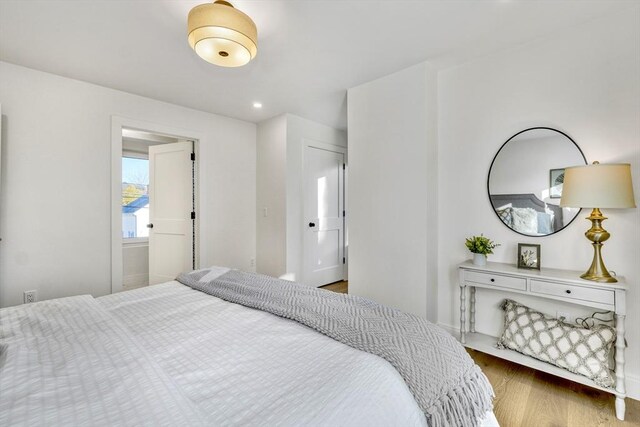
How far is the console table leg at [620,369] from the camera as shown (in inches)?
64.9

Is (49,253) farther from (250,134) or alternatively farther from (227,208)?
(250,134)

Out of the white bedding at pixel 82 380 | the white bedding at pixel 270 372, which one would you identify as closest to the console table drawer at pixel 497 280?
the white bedding at pixel 270 372

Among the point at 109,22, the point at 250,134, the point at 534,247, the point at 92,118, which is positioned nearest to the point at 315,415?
the point at 534,247

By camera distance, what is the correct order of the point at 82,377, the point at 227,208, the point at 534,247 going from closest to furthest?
1. the point at 82,377
2. the point at 534,247
3. the point at 227,208

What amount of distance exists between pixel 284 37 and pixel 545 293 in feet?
8.24

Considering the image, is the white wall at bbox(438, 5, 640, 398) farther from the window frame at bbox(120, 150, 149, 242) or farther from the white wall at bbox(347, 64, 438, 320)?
the window frame at bbox(120, 150, 149, 242)

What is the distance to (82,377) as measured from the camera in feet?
2.89

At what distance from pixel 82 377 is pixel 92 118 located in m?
Result: 2.97

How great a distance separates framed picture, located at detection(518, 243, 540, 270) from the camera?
2117mm

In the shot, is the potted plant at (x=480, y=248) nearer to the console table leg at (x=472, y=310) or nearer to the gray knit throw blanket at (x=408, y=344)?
the console table leg at (x=472, y=310)

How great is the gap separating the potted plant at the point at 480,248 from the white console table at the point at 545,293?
57 mm

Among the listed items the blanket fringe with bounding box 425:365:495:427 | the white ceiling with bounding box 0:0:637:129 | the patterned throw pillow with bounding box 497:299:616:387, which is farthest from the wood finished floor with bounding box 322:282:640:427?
the white ceiling with bounding box 0:0:637:129

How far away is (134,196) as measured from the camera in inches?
193

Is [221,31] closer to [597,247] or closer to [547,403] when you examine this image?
[597,247]
